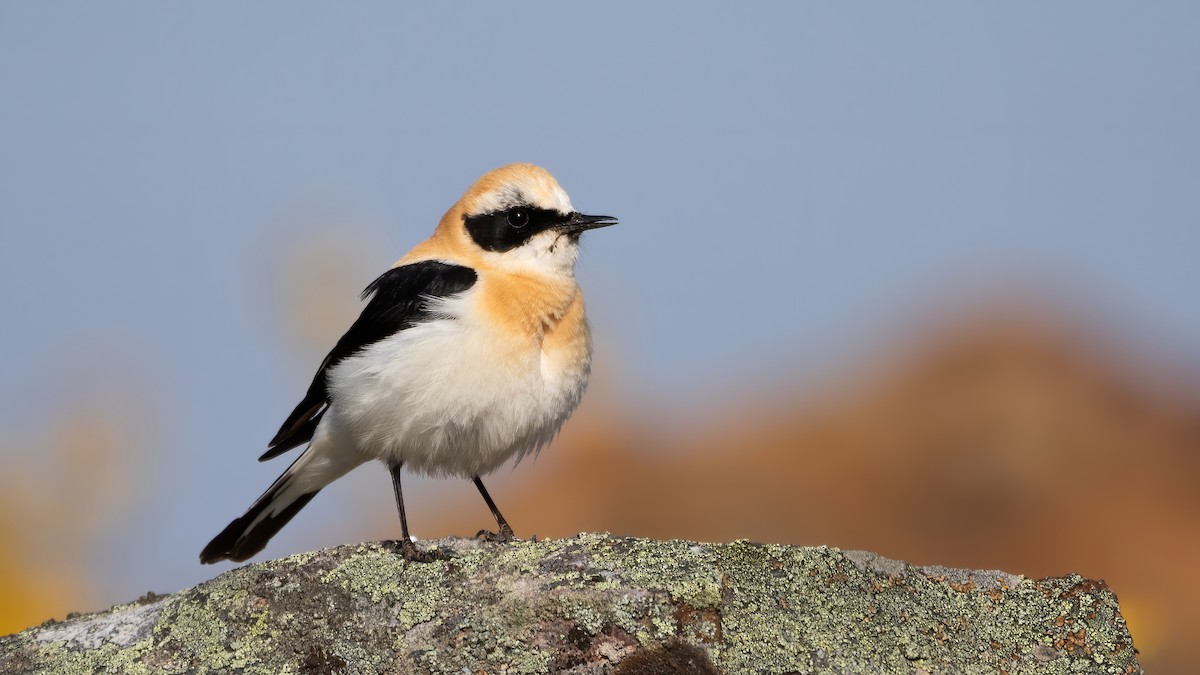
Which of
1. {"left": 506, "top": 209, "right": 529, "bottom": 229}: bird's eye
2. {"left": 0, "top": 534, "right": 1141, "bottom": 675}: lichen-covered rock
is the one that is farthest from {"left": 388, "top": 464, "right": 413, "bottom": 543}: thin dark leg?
{"left": 506, "top": 209, "right": 529, "bottom": 229}: bird's eye

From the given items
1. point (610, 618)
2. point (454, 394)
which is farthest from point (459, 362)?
point (610, 618)

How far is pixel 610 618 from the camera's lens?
14.4ft

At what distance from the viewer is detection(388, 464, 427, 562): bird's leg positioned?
508cm

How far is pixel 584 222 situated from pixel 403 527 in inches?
82.3

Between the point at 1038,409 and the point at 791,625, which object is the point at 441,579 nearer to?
the point at 791,625

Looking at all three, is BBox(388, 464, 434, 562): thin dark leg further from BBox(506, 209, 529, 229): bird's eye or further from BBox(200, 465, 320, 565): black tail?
BBox(506, 209, 529, 229): bird's eye

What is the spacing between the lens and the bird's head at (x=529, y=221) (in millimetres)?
7031

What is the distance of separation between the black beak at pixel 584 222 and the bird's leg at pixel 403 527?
5.49ft

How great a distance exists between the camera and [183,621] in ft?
16.4

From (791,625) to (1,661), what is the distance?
10.8 feet

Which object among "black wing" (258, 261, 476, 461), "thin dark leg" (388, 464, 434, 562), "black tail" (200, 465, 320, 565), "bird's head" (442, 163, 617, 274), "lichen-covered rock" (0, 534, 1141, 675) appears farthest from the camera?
"black tail" (200, 465, 320, 565)

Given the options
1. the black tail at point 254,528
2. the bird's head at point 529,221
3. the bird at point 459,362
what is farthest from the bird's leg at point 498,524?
the bird's head at point 529,221

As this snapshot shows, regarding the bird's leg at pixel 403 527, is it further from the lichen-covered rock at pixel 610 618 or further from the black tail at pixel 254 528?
the black tail at pixel 254 528

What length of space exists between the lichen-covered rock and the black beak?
99.2 inches
